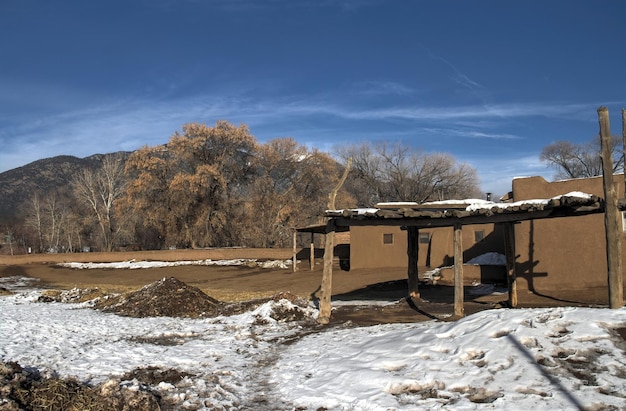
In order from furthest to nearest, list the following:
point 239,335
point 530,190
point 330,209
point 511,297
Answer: point 530,190 → point 511,297 → point 330,209 → point 239,335

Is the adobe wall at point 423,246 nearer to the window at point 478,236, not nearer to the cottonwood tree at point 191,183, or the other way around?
the window at point 478,236

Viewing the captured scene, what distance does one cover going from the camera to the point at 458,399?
20.7 ft

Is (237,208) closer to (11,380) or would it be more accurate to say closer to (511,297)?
(511,297)

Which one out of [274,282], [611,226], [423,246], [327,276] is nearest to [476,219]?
[611,226]

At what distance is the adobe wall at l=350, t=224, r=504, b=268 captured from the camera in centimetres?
2364

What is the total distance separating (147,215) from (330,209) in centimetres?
4147

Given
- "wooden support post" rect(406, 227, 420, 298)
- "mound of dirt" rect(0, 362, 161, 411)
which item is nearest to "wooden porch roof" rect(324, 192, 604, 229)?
"wooden support post" rect(406, 227, 420, 298)

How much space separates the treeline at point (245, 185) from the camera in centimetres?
5072

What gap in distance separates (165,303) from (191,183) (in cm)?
3471

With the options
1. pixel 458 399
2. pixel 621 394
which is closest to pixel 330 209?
pixel 458 399

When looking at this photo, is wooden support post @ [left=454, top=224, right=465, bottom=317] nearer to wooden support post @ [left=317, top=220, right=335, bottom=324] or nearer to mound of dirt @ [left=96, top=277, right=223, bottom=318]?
wooden support post @ [left=317, top=220, right=335, bottom=324]

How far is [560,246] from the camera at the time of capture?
1742cm

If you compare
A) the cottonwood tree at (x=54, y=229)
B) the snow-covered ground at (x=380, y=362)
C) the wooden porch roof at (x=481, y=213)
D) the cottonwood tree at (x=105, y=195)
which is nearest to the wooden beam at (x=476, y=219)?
the wooden porch roof at (x=481, y=213)

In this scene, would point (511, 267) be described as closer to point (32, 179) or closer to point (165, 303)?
point (165, 303)
